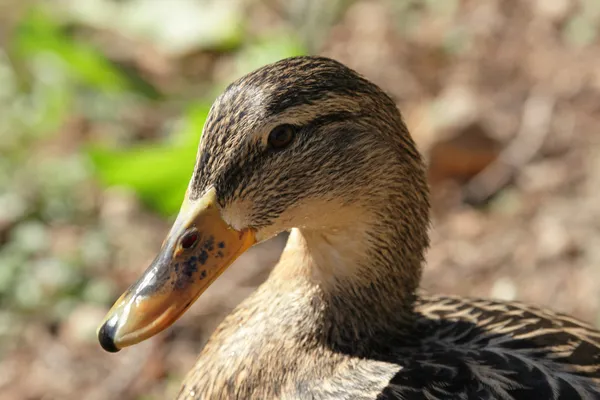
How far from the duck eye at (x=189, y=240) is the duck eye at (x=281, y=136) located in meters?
0.28

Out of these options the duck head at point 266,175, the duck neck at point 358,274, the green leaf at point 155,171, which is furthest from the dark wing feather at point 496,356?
the green leaf at point 155,171

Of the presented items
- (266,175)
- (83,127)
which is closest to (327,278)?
(266,175)

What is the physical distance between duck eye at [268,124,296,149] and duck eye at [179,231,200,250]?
0.28 m

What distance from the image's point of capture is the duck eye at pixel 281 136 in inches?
80.0

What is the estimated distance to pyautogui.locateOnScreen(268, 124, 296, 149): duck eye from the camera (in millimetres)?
2031

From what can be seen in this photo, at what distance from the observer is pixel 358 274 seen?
2.30 metres

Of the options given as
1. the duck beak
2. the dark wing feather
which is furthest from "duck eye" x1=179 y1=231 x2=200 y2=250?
the dark wing feather

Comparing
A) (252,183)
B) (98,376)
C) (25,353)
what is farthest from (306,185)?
(25,353)

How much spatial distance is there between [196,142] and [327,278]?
1523mm

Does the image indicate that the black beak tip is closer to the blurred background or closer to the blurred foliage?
the blurred background

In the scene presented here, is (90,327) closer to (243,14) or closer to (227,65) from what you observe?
(227,65)

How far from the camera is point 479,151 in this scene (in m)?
4.11

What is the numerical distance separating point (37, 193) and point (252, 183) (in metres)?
2.35

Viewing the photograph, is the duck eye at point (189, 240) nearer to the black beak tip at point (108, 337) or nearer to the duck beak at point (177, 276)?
the duck beak at point (177, 276)
